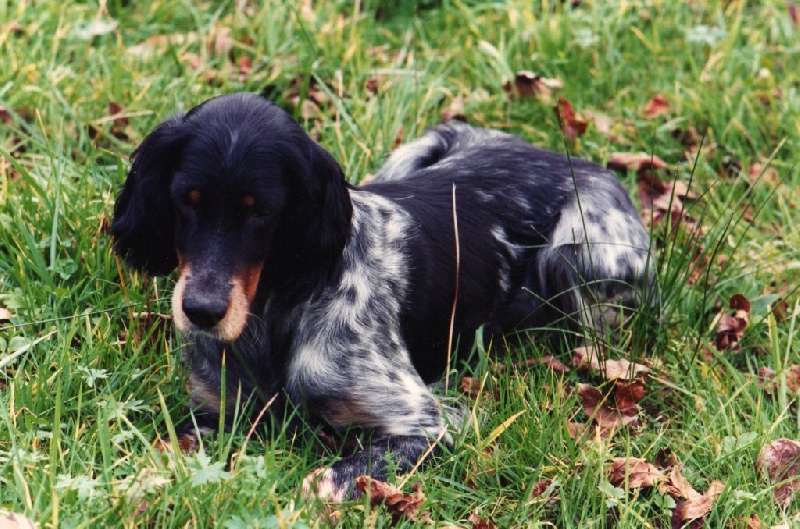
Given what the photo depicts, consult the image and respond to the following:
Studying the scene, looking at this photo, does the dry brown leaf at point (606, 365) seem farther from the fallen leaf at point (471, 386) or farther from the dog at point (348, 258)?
the fallen leaf at point (471, 386)

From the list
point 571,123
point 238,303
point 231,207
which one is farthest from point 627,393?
point 571,123

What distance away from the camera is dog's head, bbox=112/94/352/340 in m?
3.06

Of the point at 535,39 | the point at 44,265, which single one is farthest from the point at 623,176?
the point at 44,265

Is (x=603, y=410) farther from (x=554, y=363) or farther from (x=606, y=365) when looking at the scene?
(x=554, y=363)

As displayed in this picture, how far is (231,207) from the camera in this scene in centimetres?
307

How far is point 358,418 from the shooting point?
3.57 metres

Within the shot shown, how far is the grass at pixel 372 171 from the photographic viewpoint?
3.15 meters

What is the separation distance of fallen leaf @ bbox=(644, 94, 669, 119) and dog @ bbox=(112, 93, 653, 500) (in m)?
1.18

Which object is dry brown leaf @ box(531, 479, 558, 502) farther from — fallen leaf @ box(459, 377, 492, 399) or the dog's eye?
the dog's eye

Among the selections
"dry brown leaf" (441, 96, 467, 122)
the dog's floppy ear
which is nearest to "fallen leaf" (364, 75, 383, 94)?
"dry brown leaf" (441, 96, 467, 122)

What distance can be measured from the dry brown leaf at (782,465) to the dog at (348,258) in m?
0.71

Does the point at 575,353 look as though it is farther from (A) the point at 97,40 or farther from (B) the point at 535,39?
(A) the point at 97,40

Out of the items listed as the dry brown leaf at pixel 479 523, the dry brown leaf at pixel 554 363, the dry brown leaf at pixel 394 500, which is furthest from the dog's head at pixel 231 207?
the dry brown leaf at pixel 554 363

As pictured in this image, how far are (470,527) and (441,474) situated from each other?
9.4 inches
